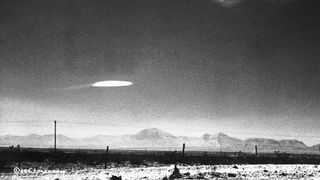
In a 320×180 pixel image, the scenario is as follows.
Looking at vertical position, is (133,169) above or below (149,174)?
below

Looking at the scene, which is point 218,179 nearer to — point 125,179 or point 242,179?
point 242,179

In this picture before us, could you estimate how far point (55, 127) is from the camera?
7025cm

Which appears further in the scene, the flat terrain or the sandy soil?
the flat terrain

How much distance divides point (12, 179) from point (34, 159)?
21572 millimetres

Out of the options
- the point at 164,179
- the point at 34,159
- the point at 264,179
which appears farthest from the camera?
the point at 34,159

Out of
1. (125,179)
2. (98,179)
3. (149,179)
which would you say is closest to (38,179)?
(98,179)

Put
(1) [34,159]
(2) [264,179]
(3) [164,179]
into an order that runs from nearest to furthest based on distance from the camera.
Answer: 1. (3) [164,179]
2. (2) [264,179]
3. (1) [34,159]

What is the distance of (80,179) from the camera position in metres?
18.2

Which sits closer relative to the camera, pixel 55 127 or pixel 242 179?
pixel 242 179

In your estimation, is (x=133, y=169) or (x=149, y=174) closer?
(x=149, y=174)

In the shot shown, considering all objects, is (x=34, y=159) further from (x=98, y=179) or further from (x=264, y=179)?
(x=264, y=179)

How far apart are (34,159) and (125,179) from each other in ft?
76.8

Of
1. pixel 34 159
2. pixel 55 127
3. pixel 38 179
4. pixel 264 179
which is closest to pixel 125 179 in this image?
pixel 38 179

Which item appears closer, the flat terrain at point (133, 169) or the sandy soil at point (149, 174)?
the sandy soil at point (149, 174)
